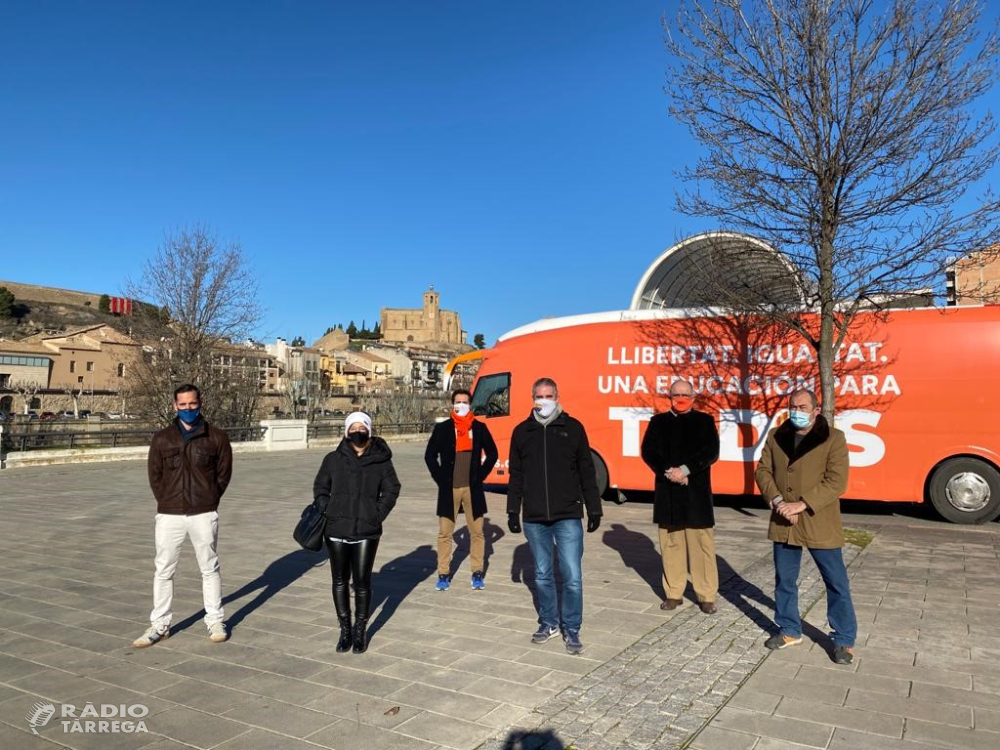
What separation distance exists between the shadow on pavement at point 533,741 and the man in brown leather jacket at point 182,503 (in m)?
2.69

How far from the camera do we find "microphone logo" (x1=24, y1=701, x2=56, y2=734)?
3855 mm

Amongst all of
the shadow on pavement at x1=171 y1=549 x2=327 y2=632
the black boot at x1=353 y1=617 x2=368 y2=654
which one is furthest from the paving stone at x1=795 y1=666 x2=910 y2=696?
the shadow on pavement at x1=171 y1=549 x2=327 y2=632

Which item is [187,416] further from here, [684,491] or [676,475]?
[684,491]

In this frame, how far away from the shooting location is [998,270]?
32.6ft

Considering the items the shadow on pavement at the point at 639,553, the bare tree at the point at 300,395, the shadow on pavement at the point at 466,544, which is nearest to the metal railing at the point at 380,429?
the bare tree at the point at 300,395

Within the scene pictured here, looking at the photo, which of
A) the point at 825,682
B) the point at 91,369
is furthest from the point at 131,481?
the point at 91,369

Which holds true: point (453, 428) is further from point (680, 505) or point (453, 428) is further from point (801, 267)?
point (801, 267)

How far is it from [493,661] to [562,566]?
0.82 m

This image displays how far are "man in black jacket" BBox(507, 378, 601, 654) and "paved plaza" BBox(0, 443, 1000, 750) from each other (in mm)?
282

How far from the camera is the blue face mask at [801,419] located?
4.95 m

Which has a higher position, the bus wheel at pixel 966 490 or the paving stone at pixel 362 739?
the bus wheel at pixel 966 490

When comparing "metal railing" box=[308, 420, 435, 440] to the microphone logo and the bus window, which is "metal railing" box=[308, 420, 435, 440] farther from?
the microphone logo

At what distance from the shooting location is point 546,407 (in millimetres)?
5316

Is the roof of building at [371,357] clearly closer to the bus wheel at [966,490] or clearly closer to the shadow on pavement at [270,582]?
the bus wheel at [966,490]
